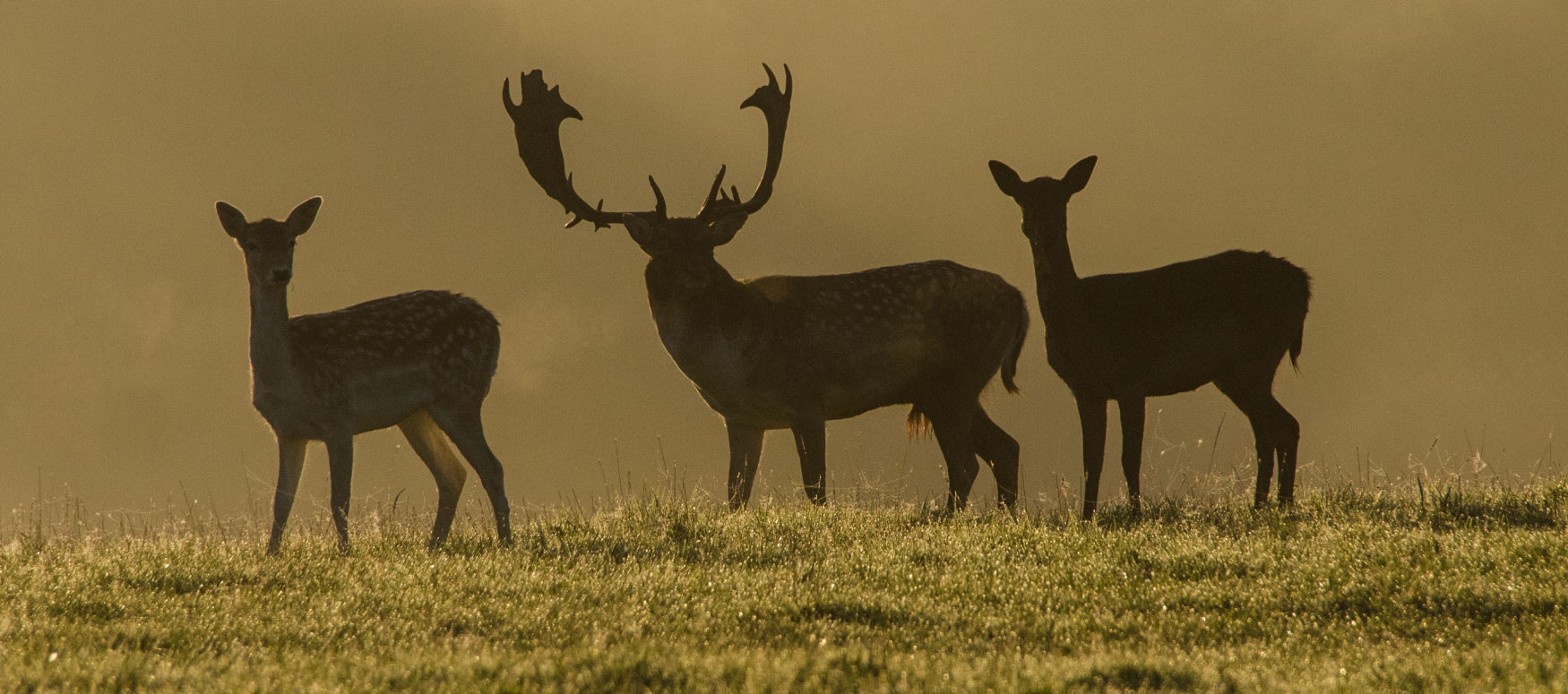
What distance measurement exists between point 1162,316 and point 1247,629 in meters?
3.79

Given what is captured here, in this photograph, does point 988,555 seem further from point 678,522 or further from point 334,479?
point 334,479

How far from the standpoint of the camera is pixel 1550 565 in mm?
8109

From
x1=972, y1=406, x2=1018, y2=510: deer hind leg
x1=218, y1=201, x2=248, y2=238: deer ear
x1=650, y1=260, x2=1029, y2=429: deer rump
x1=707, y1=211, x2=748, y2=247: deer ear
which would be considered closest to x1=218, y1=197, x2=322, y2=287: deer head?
x1=218, y1=201, x2=248, y2=238: deer ear

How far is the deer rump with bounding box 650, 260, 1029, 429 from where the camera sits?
37.3 ft

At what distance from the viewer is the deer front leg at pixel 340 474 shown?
1009 cm

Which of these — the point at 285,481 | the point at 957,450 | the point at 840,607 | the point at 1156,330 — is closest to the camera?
the point at 840,607

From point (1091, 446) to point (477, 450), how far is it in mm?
4404

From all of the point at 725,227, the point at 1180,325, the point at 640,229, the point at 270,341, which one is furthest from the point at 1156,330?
the point at 270,341

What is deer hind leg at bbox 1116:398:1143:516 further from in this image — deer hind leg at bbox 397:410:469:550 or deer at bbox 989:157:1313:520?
deer hind leg at bbox 397:410:469:550

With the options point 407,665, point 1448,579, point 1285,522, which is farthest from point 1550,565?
point 407,665

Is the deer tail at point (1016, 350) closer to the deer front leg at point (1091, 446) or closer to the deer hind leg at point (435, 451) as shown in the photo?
the deer front leg at point (1091, 446)

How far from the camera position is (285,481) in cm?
1020

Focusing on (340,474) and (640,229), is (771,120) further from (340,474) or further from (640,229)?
(340,474)

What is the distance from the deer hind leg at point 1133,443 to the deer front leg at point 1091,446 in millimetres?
155
